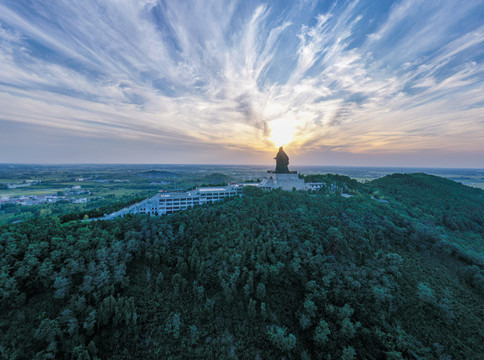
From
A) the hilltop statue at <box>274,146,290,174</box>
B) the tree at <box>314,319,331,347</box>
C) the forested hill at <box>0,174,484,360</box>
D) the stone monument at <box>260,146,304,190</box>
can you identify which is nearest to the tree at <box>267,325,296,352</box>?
the forested hill at <box>0,174,484,360</box>

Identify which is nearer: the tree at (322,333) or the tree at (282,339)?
the tree at (282,339)

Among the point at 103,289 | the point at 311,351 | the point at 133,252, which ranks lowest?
the point at 311,351

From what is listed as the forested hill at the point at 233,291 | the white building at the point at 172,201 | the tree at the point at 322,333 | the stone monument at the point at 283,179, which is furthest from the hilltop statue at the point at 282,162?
the tree at the point at 322,333

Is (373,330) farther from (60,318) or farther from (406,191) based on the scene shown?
(406,191)

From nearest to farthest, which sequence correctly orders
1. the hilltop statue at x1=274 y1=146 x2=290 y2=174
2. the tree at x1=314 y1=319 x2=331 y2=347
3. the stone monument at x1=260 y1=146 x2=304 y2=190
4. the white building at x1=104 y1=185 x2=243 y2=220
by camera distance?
the tree at x1=314 y1=319 x2=331 y2=347, the white building at x1=104 y1=185 x2=243 y2=220, the stone monument at x1=260 y1=146 x2=304 y2=190, the hilltop statue at x1=274 y1=146 x2=290 y2=174

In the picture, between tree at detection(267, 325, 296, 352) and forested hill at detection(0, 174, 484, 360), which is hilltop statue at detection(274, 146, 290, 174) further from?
tree at detection(267, 325, 296, 352)

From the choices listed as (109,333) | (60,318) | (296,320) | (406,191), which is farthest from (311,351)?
(406,191)

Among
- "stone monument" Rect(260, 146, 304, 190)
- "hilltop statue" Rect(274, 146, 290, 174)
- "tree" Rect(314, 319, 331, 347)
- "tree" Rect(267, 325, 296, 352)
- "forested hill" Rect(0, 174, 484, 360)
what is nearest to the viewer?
"forested hill" Rect(0, 174, 484, 360)

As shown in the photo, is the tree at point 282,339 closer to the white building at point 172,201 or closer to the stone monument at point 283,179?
the white building at point 172,201
